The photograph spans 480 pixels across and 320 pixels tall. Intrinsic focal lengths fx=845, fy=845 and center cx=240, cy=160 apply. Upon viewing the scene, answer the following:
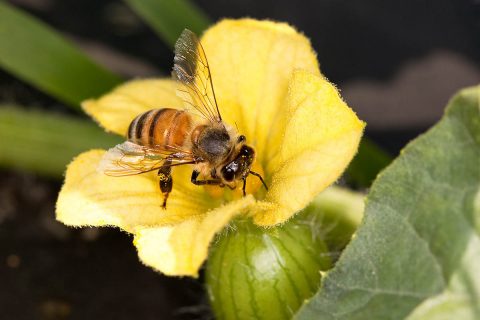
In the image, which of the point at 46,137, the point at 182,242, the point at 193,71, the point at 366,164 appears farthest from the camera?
the point at 46,137

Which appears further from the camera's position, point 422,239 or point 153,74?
point 153,74

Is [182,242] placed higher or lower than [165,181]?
lower

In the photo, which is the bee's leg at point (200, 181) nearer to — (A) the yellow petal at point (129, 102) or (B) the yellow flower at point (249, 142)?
(B) the yellow flower at point (249, 142)

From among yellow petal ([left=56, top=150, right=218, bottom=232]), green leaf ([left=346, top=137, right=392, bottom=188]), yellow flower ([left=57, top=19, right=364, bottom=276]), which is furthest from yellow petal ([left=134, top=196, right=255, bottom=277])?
green leaf ([left=346, top=137, right=392, bottom=188])

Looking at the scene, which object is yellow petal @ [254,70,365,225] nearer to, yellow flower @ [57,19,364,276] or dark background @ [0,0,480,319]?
yellow flower @ [57,19,364,276]

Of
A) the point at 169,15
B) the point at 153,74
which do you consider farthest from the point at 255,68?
the point at 153,74

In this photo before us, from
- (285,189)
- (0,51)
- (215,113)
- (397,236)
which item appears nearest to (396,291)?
(397,236)

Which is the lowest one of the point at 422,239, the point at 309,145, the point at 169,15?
the point at 422,239

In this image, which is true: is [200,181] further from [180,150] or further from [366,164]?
[366,164]
